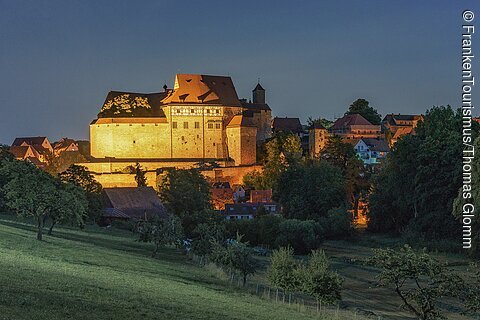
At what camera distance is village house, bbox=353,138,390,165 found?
425 feet

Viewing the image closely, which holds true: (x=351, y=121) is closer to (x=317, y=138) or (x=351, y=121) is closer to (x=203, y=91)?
(x=317, y=138)

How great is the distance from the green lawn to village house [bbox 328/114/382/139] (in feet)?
347

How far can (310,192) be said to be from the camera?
264 ft

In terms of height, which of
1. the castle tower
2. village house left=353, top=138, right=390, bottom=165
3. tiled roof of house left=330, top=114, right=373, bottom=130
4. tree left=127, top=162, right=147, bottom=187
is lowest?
tree left=127, top=162, right=147, bottom=187

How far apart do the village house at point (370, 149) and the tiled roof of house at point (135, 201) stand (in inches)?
2307

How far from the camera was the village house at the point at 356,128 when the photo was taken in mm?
139500

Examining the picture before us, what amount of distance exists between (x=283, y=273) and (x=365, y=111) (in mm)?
123127

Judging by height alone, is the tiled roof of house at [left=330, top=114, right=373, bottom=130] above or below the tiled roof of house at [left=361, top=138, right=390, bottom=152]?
above

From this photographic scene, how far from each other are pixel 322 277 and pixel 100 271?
912 cm

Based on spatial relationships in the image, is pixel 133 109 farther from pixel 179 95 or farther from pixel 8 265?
A: pixel 8 265

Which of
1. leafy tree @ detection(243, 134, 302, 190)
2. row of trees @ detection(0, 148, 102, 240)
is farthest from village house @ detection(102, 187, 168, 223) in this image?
row of trees @ detection(0, 148, 102, 240)

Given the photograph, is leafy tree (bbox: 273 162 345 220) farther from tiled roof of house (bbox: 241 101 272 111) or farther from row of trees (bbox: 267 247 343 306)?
row of trees (bbox: 267 247 343 306)

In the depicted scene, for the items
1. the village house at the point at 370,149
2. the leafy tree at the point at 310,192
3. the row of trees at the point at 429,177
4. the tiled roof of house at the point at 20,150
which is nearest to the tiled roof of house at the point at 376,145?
the village house at the point at 370,149

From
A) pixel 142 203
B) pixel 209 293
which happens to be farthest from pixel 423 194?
pixel 209 293
